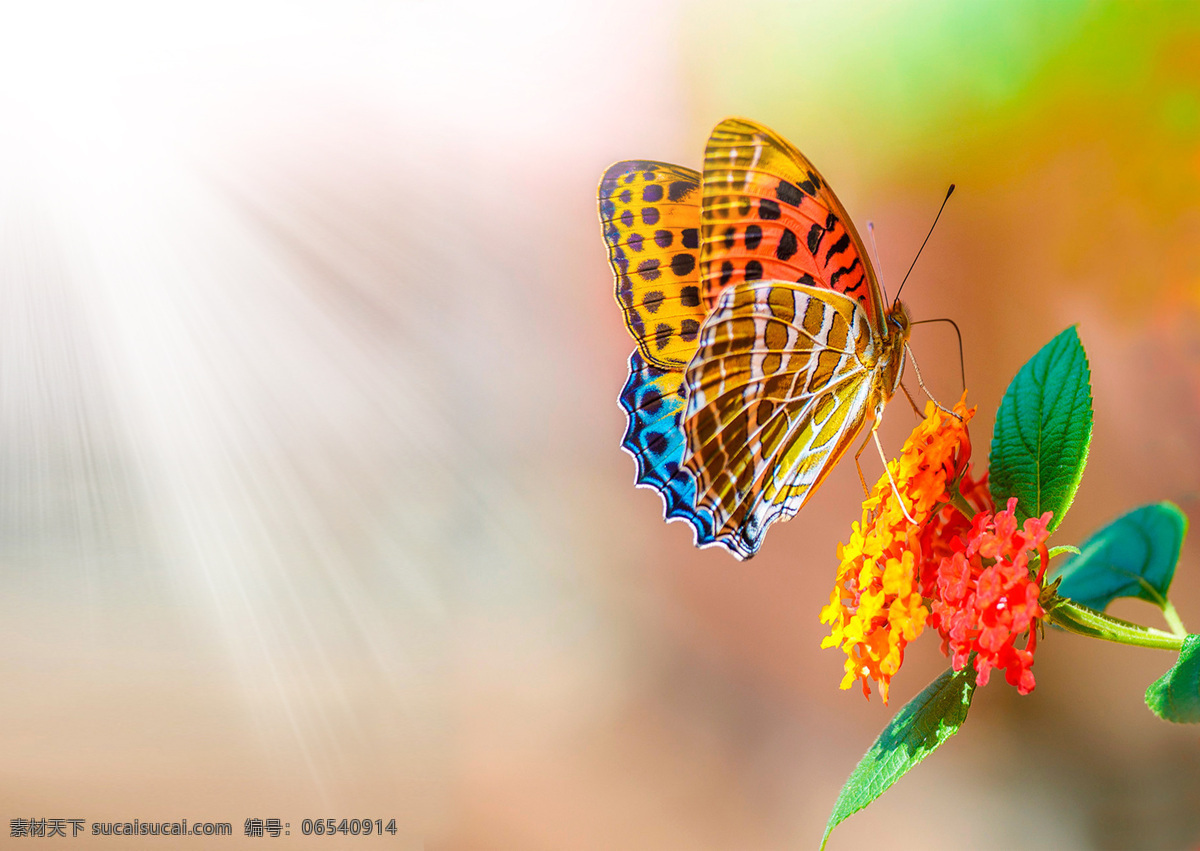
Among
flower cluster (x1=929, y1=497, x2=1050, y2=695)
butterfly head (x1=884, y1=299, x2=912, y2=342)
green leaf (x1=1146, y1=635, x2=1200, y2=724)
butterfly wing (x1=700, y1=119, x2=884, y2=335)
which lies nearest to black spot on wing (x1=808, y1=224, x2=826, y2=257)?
butterfly wing (x1=700, y1=119, x2=884, y2=335)

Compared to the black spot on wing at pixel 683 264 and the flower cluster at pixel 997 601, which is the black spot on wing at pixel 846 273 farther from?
the flower cluster at pixel 997 601

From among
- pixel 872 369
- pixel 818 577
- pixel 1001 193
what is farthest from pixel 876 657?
pixel 1001 193

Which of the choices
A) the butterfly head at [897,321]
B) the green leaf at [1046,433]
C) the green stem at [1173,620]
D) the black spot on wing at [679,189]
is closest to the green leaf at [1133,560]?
the green stem at [1173,620]

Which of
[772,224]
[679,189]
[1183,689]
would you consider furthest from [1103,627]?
[679,189]

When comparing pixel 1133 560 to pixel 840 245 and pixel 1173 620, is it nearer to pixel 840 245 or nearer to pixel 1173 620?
pixel 1173 620

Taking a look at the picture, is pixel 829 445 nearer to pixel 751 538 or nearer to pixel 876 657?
pixel 751 538

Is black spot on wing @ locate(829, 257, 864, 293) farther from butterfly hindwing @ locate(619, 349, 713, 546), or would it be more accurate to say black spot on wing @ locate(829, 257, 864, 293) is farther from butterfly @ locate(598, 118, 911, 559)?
butterfly hindwing @ locate(619, 349, 713, 546)
